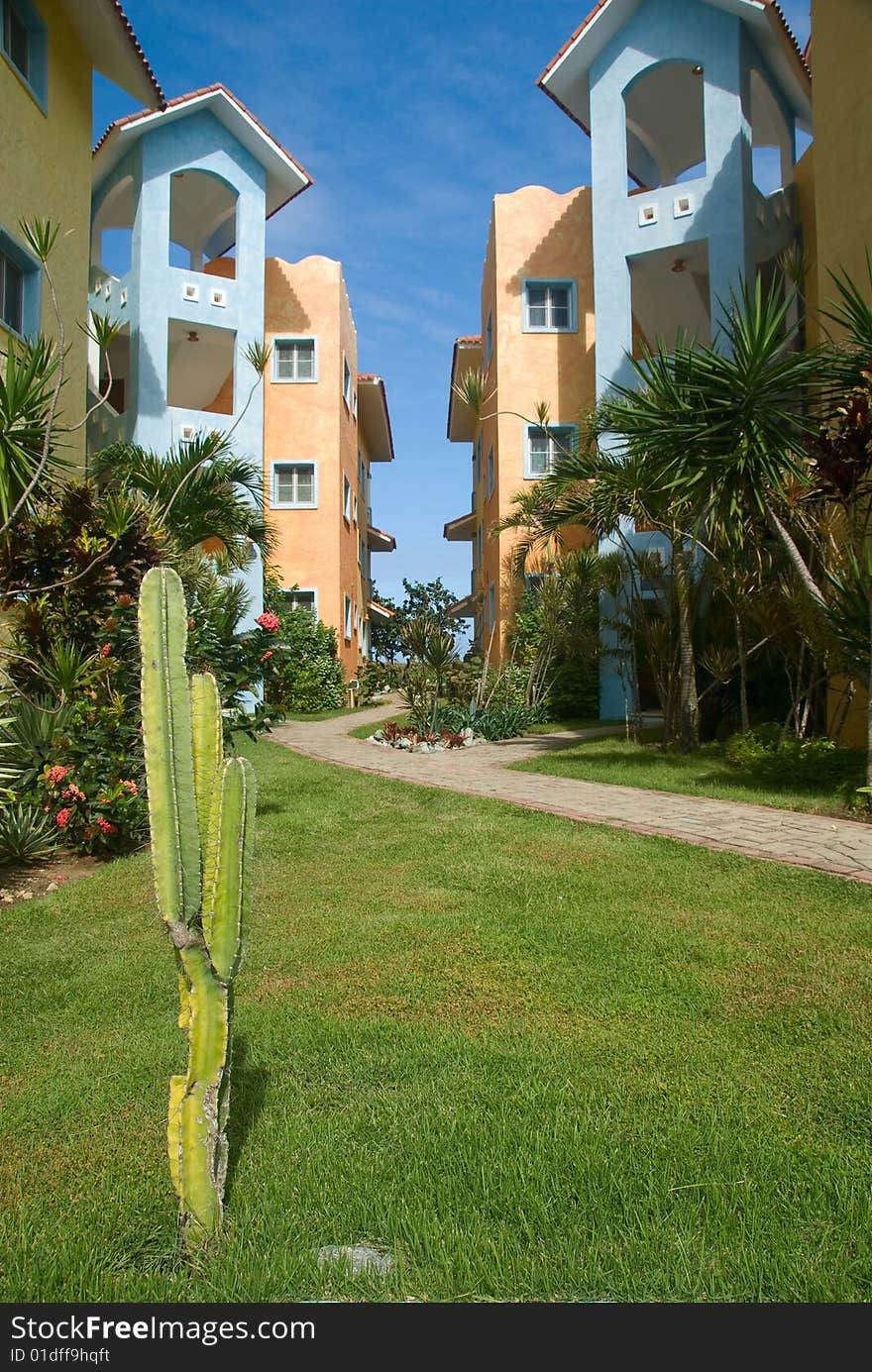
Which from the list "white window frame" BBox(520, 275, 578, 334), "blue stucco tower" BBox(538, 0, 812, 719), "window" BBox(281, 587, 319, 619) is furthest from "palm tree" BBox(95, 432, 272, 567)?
"white window frame" BBox(520, 275, 578, 334)

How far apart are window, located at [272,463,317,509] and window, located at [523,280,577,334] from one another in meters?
6.43

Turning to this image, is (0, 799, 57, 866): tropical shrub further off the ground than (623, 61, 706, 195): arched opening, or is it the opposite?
(623, 61, 706, 195): arched opening

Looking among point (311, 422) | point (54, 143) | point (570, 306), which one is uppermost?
point (570, 306)

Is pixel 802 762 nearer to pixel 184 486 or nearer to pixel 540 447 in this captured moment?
pixel 184 486

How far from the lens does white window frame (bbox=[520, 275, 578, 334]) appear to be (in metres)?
20.5

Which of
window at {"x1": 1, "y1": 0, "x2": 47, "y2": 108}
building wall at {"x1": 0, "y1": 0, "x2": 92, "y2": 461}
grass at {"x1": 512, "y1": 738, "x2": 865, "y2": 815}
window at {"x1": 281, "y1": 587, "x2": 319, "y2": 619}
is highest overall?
window at {"x1": 1, "y1": 0, "x2": 47, "y2": 108}

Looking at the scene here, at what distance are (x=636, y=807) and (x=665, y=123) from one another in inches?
690

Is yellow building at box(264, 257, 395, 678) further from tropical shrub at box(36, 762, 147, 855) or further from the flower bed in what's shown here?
tropical shrub at box(36, 762, 147, 855)

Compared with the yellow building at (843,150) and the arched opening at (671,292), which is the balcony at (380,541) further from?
the yellow building at (843,150)

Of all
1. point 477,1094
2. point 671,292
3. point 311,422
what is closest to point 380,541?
point 311,422

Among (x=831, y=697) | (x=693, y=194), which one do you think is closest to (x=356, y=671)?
(x=693, y=194)

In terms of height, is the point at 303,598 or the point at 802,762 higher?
the point at 303,598

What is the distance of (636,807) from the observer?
8.29 metres

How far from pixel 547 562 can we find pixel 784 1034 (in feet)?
45.6
